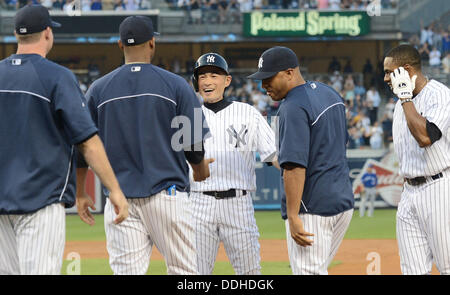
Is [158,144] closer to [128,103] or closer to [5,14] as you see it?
[128,103]

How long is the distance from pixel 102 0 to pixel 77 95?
2497 centimetres

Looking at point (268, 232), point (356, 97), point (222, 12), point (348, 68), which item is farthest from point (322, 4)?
point (268, 232)

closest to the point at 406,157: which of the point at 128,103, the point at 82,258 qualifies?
the point at 128,103

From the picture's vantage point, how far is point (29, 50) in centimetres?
411

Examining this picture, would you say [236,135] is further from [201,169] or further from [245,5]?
[245,5]

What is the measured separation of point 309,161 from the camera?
4832mm

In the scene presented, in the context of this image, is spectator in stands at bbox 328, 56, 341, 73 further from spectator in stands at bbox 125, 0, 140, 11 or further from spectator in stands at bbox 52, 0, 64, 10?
spectator in stands at bbox 52, 0, 64, 10

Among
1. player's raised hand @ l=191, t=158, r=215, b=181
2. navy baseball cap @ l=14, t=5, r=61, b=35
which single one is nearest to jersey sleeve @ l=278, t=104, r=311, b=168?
player's raised hand @ l=191, t=158, r=215, b=181

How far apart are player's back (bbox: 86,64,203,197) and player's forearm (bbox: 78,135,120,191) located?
0.62 meters

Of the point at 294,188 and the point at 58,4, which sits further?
the point at 58,4

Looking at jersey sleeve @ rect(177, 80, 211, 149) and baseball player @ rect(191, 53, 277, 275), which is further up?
jersey sleeve @ rect(177, 80, 211, 149)

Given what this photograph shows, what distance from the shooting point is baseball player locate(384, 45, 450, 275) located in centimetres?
508

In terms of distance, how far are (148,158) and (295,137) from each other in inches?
38.0
